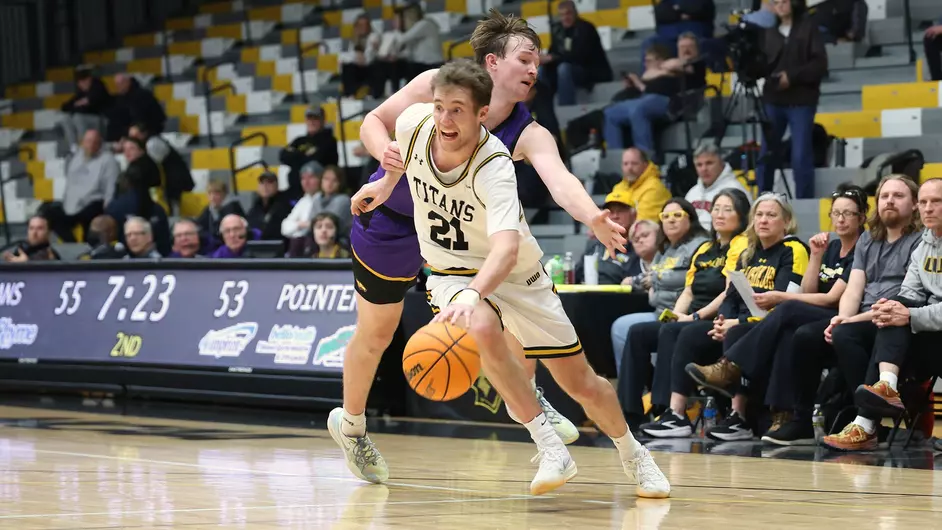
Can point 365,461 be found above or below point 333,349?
above

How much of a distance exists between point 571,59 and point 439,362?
32.4 feet

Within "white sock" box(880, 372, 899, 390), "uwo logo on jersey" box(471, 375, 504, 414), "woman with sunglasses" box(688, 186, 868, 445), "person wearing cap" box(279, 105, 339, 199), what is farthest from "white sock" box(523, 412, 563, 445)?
"person wearing cap" box(279, 105, 339, 199)

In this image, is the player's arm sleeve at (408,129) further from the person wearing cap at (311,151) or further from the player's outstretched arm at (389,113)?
the person wearing cap at (311,151)

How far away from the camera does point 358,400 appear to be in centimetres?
607

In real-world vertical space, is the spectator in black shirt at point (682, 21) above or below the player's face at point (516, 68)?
above

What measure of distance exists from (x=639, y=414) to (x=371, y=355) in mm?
3489

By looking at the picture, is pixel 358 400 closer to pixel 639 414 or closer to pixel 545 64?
pixel 639 414

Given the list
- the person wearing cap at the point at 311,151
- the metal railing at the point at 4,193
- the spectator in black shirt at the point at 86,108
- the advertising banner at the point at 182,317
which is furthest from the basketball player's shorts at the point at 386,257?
the spectator in black shirt at the point at 86,108

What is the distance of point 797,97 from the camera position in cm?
1133

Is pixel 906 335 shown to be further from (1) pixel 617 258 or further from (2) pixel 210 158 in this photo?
(2) pixel 210 158

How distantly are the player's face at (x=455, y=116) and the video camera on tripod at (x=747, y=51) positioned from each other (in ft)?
23.9

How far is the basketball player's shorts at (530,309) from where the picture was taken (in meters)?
5.20

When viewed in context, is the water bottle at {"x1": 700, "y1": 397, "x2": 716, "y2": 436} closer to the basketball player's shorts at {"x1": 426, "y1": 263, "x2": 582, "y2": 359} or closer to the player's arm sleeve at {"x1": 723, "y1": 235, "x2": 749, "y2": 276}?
the player's arm sleeve at {"x1": 723, "y1": 235, "x2": 749, "y2": 276}

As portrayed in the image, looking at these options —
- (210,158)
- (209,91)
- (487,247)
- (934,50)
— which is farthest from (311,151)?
(487,247)
